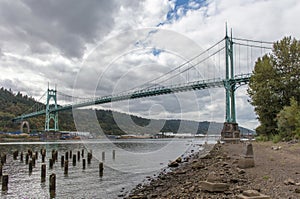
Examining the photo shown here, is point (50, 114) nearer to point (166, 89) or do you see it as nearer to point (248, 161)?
point (166, 89)

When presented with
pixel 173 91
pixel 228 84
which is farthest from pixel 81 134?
pixel 228 84

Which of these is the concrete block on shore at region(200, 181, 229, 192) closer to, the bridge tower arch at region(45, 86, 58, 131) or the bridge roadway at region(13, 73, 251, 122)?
the bridge roadway at region(13, 73, 251, 122)

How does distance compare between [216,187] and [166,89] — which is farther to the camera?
[166,89]

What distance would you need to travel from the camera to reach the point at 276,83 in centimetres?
3142

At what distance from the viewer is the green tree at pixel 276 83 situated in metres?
31.0

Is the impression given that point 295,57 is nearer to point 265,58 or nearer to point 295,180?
point 265,58

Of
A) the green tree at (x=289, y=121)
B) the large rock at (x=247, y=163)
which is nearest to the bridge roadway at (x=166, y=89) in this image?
the green tree at (x=289, y=121)

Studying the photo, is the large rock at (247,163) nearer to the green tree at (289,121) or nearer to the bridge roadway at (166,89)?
the green tree at (289,121)

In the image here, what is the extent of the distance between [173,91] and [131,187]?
41.6 metres

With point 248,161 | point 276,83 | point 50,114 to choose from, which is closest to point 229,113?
point 276,83

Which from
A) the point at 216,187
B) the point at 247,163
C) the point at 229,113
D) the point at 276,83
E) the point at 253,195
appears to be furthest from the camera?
the point at 229,113

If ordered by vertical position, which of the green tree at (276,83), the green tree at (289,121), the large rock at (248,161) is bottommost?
the large rock at (248,161)

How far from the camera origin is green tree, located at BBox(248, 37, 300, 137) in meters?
31.0

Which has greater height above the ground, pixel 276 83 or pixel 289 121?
pixel 276 83
